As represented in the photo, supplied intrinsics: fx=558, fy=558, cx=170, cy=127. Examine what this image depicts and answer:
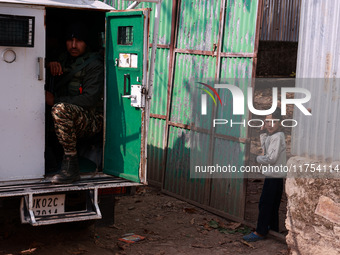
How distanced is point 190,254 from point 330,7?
3256 millimetres

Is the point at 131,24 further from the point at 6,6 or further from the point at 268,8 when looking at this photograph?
the point at 268,8

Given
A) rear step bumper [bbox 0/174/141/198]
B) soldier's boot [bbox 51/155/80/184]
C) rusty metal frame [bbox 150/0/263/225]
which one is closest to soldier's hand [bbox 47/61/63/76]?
soldier's boot [bbox 51/155/80/184]

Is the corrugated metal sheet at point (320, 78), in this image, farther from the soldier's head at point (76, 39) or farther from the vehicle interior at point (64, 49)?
the soldier's head at point (76, 39)

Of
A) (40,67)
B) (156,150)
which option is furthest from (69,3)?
(156,150)

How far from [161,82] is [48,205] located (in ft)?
12.5

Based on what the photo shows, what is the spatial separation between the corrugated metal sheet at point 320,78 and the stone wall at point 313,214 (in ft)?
0.75

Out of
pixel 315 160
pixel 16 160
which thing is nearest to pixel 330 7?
pixel 315 160

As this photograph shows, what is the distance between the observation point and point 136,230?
7.50m

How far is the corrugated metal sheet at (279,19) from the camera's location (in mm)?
15156

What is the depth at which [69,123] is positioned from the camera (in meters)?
6.26

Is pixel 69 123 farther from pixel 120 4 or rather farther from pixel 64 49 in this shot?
pixel 120 4

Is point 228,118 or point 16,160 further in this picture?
point 228,118

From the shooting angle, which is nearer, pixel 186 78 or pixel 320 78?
pixel 320 78

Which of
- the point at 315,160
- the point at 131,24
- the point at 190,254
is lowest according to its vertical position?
the point at 190,254
